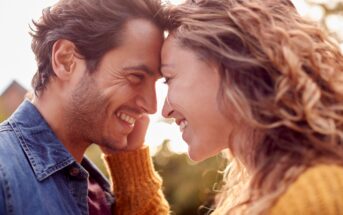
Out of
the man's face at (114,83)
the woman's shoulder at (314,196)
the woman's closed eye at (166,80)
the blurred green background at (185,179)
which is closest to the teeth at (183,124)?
the woman's closed eye at (166,80)

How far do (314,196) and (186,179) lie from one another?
422cm

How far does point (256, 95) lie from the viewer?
2.32 meters

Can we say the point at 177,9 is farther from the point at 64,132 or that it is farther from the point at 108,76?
the point at 64,132

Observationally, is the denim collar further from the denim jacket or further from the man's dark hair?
the man's dark hair

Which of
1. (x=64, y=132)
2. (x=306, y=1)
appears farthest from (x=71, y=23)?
(x=306, y=1)

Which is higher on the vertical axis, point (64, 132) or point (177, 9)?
point (177, 9)

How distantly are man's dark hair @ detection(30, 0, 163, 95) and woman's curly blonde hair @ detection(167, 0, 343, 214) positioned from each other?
463mm

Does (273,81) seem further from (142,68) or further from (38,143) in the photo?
(38,143)

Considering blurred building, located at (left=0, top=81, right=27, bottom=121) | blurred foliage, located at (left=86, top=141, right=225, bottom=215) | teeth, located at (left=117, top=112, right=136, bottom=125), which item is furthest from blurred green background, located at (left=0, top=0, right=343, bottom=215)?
blurred building, located at (left=0, top=81, right=27, bottom=121)

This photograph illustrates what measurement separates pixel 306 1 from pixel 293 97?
7125mm

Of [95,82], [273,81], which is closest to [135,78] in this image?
[95,82]

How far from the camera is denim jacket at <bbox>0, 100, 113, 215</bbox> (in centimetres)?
244

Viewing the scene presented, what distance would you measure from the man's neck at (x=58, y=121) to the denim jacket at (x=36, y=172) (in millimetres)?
68

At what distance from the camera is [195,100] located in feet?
8.36
